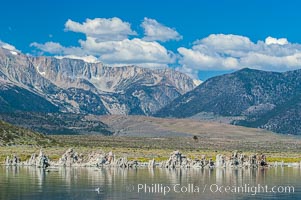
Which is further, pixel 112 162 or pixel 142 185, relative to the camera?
pixel 112 162

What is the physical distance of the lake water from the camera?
82.8m

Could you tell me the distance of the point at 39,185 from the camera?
A: 94375 millimetres

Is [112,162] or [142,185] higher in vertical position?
[112,162]

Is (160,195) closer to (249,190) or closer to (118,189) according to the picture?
(118,189)

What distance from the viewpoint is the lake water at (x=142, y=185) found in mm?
82750

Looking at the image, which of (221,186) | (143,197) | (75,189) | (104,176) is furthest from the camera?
(104,176)

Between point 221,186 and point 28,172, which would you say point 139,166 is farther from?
point 221,186

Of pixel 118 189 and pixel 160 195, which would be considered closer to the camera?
pixel 160 195

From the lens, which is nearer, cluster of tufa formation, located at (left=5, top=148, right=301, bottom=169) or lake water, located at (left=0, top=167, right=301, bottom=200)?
lake water, located at (left=0, top=167, right=301, bottom=200)

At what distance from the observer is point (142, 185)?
313ft

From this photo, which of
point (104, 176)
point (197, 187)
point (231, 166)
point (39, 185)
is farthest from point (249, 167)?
point (39, 185)

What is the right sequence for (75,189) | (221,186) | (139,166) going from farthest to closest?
1. (139,166)
2. (221,186)
3. (75,189)

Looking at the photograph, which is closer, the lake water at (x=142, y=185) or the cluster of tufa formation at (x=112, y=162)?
the lake water at (x=142, y=185)

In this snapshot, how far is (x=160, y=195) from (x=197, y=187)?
12.2 meters
